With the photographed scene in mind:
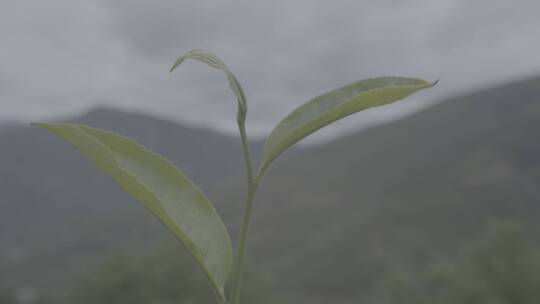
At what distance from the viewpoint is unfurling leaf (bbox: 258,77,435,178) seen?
833 millimetres

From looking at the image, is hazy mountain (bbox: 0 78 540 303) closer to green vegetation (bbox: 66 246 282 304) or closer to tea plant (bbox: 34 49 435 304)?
green vegetation (bbox: 66 246 282 304)

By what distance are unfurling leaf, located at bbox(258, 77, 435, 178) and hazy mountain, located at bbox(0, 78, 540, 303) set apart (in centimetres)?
9962

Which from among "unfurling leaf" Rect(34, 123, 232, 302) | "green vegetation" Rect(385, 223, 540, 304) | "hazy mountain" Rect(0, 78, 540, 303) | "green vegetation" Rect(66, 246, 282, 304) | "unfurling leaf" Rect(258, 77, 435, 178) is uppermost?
"unfurling leaf" Rect(258, 77, 435, 178)

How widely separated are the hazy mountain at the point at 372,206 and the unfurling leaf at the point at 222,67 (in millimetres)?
99800

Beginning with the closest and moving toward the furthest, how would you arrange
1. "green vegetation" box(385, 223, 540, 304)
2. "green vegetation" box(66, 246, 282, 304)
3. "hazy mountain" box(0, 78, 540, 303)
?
"green vegetation" box(385, 223, 540, 304), "green vegetation" box(66, 246, 282, 304), "hazy mountain" box(0, 78, 540, 303)

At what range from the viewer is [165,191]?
826 mm

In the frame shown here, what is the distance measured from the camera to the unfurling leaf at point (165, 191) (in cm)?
76

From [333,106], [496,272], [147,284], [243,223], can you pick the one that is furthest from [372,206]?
[243,223]

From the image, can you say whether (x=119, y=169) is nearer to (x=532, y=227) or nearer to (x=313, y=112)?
(x=313, y=112)

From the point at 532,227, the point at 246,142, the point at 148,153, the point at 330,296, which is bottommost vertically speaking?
the point at 330,296

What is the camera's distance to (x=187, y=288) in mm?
26688

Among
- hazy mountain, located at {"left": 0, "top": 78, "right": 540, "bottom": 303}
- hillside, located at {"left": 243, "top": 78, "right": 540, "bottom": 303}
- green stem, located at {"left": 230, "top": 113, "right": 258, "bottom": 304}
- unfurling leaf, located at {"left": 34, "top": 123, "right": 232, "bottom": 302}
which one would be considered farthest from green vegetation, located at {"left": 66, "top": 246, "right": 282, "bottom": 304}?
hillside, located at {"left": 243, "top": 78, "right": 540, "bottom": 303}

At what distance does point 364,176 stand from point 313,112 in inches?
6492

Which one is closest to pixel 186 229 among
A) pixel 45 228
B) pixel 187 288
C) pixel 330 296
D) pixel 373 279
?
pixel 187 288
